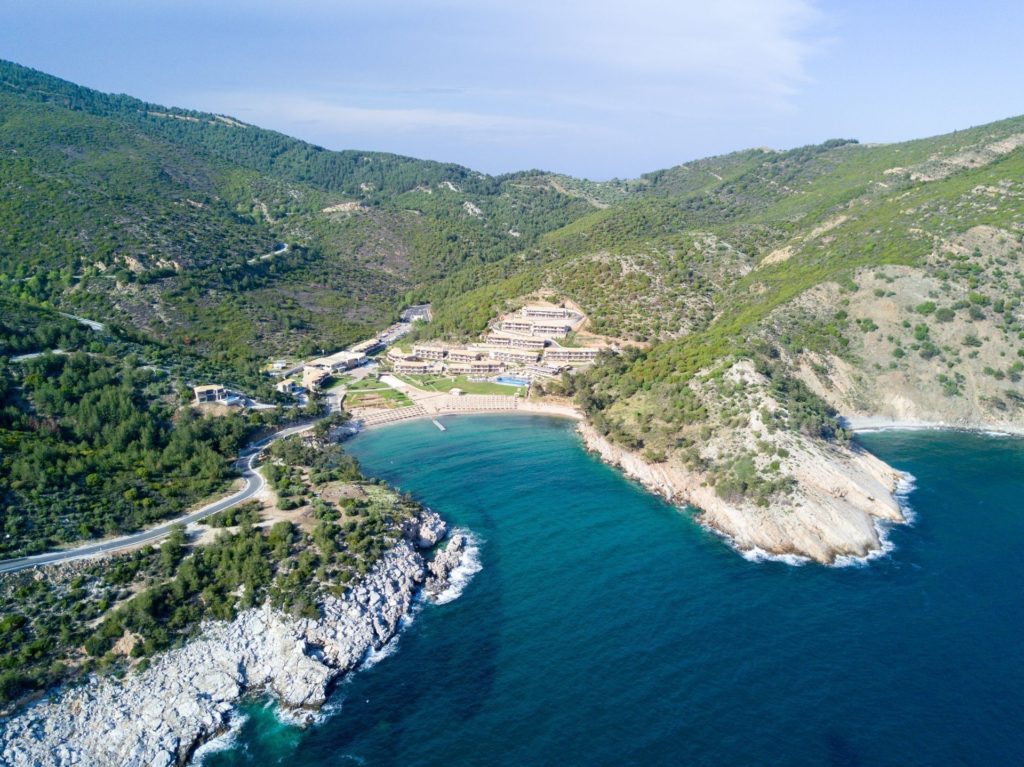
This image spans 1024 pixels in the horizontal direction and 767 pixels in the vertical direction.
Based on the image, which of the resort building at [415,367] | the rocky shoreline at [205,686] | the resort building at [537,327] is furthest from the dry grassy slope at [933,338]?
the rocky shoreline at [205,686]

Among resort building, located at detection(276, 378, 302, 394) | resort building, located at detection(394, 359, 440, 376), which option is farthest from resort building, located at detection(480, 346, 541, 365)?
resort building, located at detection(276, 378, 302, 394)

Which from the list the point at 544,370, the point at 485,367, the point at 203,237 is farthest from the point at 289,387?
the point at 203,237

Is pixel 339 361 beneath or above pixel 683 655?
above

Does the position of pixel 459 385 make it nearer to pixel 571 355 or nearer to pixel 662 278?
pixel 571 355

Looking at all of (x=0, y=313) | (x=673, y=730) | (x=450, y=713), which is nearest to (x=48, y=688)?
(x=450, y=713)

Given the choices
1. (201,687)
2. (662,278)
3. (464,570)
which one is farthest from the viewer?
(662,278)
